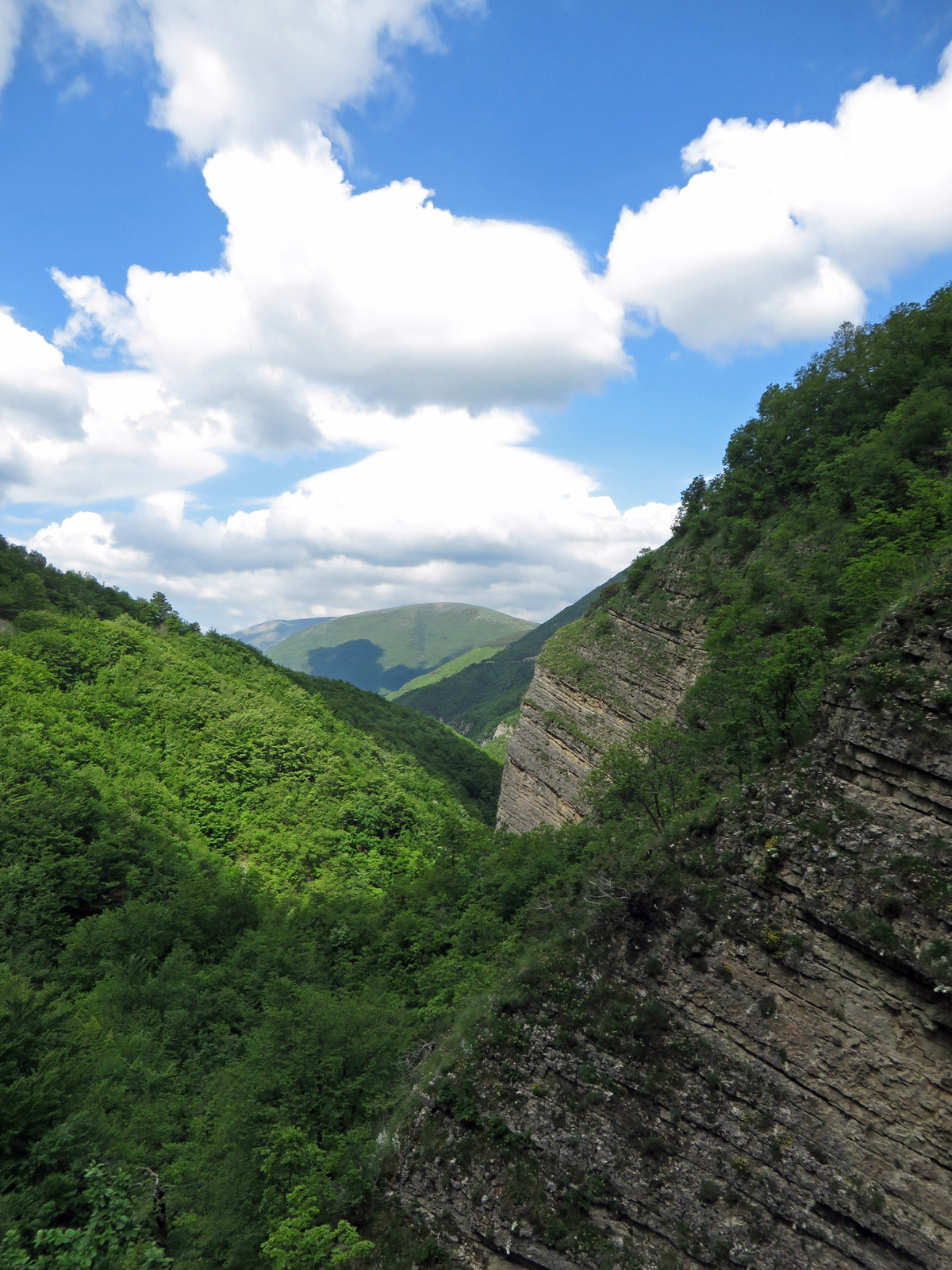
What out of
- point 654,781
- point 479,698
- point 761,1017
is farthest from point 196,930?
point 479,698

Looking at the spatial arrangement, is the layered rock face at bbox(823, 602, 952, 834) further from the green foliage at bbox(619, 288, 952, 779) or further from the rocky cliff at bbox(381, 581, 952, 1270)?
the green foliage at bbox(619, 288, 952, 779)

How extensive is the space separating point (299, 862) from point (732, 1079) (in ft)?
90.5

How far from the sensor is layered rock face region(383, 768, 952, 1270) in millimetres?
9328

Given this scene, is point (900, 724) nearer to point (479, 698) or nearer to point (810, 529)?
point (810, 529)

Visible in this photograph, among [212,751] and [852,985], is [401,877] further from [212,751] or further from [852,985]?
[852,985]

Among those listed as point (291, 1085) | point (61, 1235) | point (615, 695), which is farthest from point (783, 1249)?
point (615, 695)

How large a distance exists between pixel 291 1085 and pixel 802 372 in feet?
123

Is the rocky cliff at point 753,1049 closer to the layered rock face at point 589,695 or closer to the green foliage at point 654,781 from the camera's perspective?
the green foliage at point 654,781

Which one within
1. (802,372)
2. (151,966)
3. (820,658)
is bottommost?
(151,966)

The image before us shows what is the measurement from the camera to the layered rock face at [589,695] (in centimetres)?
2953

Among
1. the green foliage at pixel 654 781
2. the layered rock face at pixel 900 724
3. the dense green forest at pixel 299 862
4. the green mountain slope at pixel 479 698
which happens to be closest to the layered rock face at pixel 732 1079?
the layered rock face at pixel 900 724

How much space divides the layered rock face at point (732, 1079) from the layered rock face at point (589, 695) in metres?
16.9

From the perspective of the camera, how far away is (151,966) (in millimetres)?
24797

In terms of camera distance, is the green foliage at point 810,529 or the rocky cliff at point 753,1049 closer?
the rocky cliff at point 753,1049
